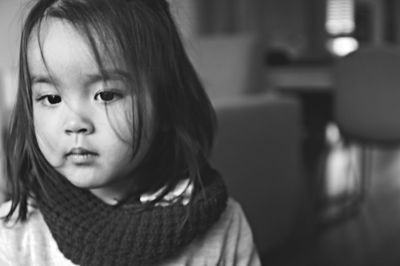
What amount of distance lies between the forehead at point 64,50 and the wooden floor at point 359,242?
1473 millimetres

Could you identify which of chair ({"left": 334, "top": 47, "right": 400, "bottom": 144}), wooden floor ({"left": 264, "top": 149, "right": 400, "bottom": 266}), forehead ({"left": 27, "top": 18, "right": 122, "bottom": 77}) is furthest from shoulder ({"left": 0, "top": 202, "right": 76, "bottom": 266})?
chair ({"left": 334, "top": 47, "right": 400, "bottom": 144})

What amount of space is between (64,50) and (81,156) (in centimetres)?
13

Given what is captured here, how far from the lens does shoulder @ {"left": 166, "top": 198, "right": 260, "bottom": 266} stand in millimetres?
754

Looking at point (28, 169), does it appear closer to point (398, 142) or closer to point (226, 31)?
point (398, 142)

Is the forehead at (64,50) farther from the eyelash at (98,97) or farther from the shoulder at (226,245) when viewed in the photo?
the shoulder at (226,245)

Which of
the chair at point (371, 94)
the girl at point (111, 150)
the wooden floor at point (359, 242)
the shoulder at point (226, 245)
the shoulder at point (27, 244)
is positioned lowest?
the wooden floor at point (359, 242)

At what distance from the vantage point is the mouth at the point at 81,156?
2.13ft

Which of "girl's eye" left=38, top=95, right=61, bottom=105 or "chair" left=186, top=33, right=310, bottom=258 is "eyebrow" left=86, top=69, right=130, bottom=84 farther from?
"chair" left=186, top=33, right=310, bottom=258

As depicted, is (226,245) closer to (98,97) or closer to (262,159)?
(98,97)

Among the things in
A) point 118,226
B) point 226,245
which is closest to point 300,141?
point 226,245

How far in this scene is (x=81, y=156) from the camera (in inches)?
25.6

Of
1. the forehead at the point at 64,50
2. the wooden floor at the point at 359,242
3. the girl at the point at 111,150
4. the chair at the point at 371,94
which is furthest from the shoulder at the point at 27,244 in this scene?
the chair at the point at 371,94

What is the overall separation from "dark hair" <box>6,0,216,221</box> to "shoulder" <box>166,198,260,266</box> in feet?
0.27

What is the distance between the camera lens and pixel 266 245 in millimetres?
1931
